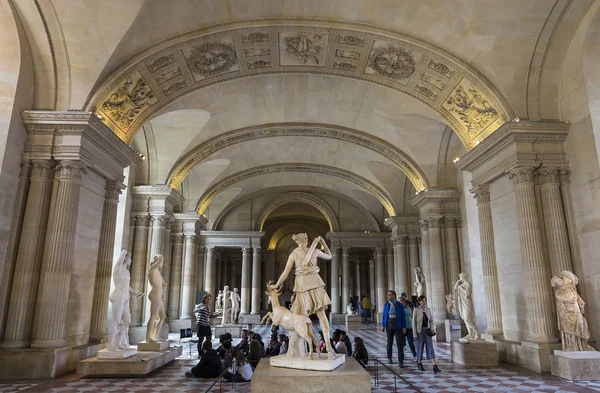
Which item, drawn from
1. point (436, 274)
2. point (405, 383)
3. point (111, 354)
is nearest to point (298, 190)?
point (436, 274)

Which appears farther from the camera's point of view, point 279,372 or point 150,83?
point 150,83

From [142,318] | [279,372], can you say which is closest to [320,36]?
[279,372]

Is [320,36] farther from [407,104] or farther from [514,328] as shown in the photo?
[514,328]

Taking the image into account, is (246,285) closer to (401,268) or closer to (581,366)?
(401,268)

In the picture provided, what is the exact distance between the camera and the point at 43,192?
27.6 ft

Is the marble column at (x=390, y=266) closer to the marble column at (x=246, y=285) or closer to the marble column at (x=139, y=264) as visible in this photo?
the marble column at (x=246, y=285)

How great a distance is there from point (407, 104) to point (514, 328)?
6934mm

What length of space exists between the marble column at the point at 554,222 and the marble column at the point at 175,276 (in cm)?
1465

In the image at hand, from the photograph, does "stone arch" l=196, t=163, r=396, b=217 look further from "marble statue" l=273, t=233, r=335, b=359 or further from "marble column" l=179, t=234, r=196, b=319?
"marble statue" l=273, t=233, r=335, b=359

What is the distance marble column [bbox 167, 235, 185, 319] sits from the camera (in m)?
18.2

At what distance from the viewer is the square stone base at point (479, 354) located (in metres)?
8.86

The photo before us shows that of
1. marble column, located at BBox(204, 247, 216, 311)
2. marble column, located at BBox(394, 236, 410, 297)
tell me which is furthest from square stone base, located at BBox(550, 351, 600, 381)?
marble column, located at BBox(204, 247, 216, 311)

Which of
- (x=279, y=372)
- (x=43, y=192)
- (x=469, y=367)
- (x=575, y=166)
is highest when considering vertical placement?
(x=575, y=166)

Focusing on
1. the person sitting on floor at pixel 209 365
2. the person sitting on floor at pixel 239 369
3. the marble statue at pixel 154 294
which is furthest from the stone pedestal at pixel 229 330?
the person sitting on floor at pixel 239 369
